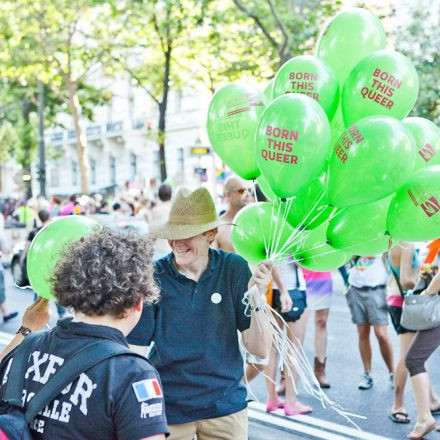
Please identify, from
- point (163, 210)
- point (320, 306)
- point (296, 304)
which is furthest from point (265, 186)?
point (163, 210)

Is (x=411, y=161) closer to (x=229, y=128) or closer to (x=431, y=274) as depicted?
(x=229, y=128)

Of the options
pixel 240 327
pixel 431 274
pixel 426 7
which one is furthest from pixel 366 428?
pixel 426 7

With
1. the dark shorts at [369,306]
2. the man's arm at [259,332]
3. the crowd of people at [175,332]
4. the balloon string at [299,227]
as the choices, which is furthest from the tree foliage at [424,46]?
the man's arm at [259,332]

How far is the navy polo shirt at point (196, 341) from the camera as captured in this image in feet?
10.4

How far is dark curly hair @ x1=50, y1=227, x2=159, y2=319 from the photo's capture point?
213cm

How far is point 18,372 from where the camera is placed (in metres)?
2.13

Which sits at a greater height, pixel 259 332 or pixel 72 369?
pixel 72 369

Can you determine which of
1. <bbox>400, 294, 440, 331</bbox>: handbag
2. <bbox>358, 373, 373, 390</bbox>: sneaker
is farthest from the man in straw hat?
<bbox>358, 373, 373, 390</bbox>: sneaker

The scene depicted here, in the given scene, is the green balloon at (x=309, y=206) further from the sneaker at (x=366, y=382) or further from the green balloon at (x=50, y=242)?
the sneaker at (x=366, y=382)

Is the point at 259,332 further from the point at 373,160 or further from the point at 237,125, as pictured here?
the point at 237,125

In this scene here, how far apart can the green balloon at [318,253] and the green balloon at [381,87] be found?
0.62 m

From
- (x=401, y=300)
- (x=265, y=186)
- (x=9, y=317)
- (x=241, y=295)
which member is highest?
(x=265, y=186)

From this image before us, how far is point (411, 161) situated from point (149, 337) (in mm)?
1416

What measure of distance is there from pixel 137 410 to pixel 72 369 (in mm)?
219
